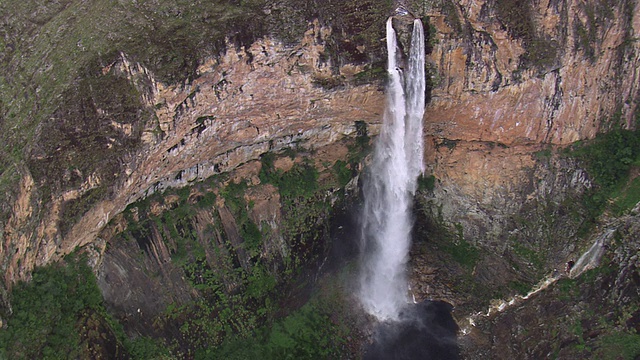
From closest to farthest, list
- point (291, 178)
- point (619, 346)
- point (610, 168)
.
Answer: point (619, 346)
point (610, 168)
point (291, 178)

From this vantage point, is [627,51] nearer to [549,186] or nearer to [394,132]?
[549,186]

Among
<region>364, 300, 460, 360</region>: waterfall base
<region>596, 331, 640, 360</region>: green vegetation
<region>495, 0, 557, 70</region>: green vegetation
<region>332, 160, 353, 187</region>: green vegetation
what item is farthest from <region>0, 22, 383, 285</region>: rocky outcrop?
<region>596, 331, 640, 360</region>: green vegetation

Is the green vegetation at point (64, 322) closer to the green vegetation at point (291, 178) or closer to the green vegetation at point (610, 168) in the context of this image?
the green vegetation at point (291, 178)

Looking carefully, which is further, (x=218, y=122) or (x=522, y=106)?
(x=522, y=106)

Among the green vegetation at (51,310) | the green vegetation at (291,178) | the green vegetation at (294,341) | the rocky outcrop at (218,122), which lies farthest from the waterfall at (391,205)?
the green vegetation at (51,310)

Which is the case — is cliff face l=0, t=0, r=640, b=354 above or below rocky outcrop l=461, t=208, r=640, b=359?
above

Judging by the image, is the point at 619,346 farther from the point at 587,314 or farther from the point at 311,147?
the point at 311,147

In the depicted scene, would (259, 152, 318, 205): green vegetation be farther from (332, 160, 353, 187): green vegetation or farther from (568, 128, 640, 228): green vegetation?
(568, 128, 640, 228): green vegetation

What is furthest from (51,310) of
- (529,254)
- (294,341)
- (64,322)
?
(529,254)

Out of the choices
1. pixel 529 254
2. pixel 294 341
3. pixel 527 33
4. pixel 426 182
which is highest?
pixel 527 33
